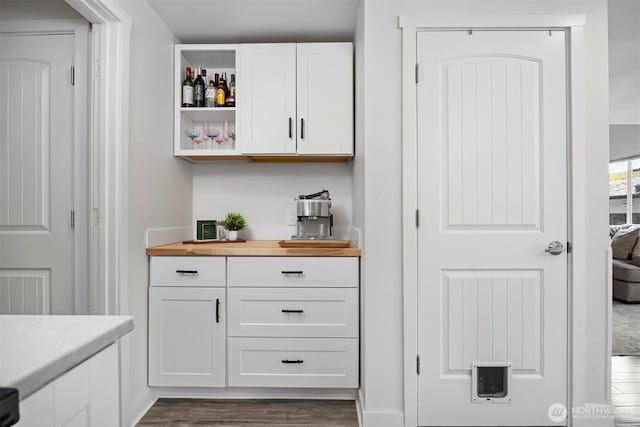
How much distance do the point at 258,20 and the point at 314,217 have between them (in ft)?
4.20

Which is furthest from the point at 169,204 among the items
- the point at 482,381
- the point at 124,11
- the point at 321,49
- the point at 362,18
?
the point at 482,381

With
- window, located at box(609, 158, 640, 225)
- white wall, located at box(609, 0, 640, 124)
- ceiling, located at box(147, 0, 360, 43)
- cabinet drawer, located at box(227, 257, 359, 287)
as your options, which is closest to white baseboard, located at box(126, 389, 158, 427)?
cabinet drawer, located at box(227, 257, 359, 287)

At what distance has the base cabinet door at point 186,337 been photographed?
2.16 m

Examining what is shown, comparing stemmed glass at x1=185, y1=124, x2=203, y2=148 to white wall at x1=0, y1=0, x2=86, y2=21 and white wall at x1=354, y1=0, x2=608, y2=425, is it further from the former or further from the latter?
white wall at x1=354, y1=0, x2=608, y2=425

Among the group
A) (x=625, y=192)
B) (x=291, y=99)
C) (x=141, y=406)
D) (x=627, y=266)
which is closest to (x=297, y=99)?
(x=291, y=99)

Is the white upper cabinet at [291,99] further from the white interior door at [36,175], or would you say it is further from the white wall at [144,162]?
the white interior door at [36,175]

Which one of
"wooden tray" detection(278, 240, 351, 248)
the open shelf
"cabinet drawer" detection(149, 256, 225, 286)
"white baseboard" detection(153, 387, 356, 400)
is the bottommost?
"white baseboard" detection(153, 387, 356, 400)

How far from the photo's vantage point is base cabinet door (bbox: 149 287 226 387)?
7.07 feet

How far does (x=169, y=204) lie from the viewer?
2.43 metres

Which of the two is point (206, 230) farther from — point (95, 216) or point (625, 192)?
point (625, 192)

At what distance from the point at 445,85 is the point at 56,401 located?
1.97 metres

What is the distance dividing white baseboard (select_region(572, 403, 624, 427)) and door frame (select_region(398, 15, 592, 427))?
0.04 metres

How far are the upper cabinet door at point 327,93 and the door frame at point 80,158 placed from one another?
1206mm

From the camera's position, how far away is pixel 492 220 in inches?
76.3
